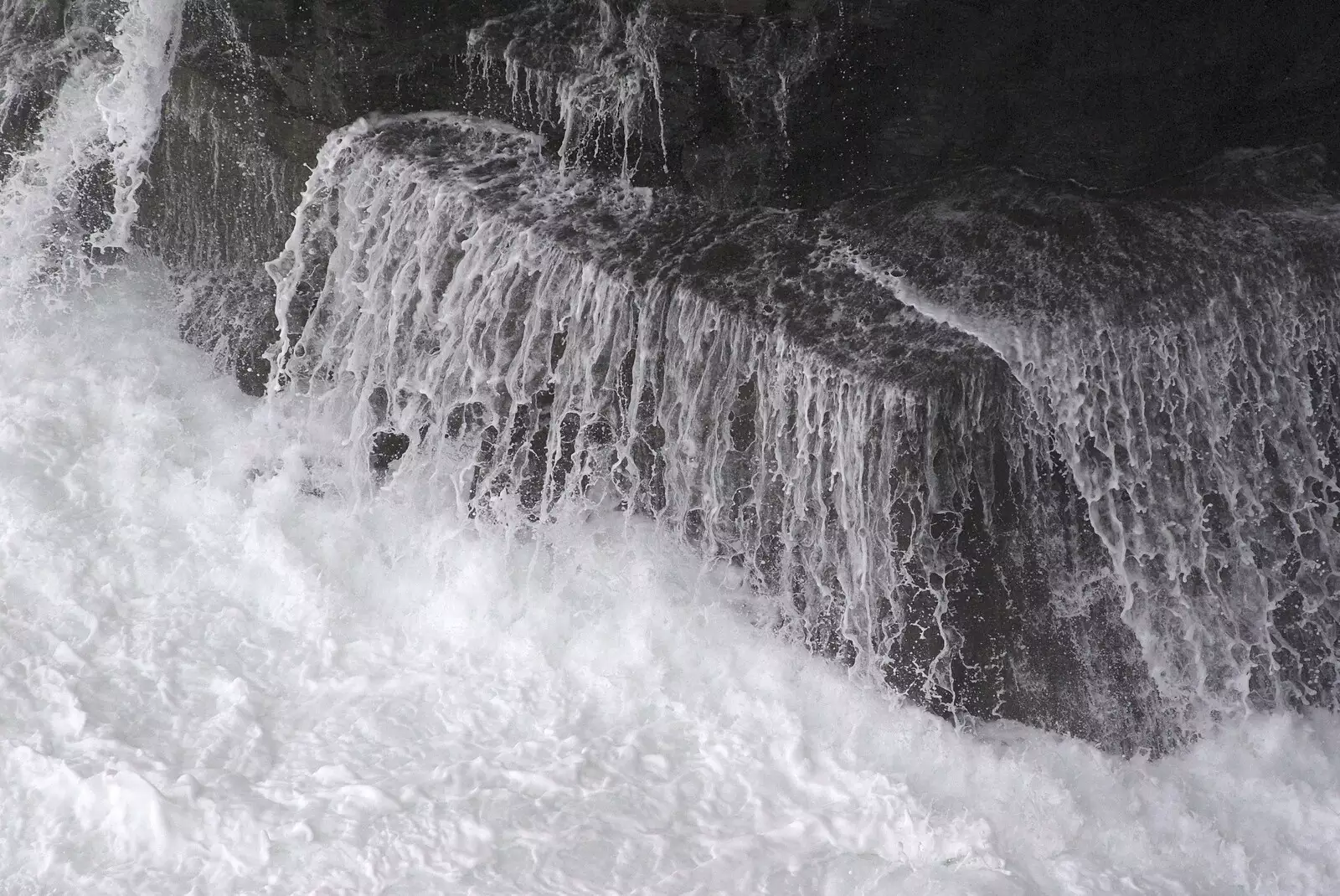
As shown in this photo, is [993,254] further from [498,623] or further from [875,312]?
[498,623]

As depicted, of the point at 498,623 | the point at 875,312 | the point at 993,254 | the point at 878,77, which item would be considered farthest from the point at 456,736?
the point at 878,77

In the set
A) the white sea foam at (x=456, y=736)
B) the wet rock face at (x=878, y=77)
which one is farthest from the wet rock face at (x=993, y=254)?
the white sea foam at (x=456, y=736)

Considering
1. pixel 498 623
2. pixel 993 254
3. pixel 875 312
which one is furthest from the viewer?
pixel 498 623

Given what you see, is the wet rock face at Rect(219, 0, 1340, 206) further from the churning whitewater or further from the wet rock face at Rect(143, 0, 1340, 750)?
the churning whitewater

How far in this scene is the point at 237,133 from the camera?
545cm

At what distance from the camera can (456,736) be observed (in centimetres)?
459

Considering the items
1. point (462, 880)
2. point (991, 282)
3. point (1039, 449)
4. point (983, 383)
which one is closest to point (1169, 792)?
point (1039, 449)

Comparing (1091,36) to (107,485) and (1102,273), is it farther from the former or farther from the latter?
(107,485)

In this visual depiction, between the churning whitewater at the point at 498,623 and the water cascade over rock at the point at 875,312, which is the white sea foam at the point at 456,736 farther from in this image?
the water cascade over rock at the point at 875,312

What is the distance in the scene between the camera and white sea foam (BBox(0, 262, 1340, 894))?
4.05 metres

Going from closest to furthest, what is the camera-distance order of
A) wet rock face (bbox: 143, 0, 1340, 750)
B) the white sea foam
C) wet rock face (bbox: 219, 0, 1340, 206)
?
the white sea foam < wet rock face (bbox: 143, 0, 1340, 750) < wet rock face (bbox: 219, 0, 1340, 206)

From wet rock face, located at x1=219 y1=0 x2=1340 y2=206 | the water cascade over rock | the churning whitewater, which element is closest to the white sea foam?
the churning whitewater

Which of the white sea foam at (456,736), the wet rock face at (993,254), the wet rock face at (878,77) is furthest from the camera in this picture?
the wet rock face at (878,77)

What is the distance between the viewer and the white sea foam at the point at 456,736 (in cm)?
405
